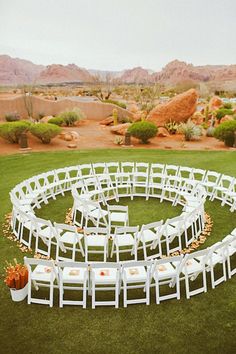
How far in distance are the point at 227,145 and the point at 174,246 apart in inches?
585

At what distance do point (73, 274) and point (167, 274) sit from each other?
1835mm

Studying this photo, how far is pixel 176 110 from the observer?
1054 inches

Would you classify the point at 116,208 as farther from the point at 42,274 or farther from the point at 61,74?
the point at 61,74

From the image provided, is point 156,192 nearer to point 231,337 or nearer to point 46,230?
point 46,230

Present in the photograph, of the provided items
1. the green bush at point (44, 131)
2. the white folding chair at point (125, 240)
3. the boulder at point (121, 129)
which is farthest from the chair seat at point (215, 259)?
the boulder at point (121, 129)

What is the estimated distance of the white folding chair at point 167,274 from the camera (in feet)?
19.9

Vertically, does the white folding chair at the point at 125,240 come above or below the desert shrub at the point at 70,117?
below

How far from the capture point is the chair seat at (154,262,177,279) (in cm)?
618

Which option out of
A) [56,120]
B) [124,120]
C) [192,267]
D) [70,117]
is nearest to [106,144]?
[56,120]

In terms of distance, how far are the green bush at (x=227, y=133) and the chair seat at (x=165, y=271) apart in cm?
1623

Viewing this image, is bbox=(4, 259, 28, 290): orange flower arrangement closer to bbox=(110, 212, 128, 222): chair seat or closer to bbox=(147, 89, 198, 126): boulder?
bbox=(110, 212, 128, 222): chair seat

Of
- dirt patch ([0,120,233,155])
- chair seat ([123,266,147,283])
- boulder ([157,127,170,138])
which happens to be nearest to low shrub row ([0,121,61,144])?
dirt patch ([0,120,233,155])

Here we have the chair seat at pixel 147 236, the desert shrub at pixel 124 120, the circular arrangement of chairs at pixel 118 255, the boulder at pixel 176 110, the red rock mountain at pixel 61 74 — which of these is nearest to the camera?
the circular arrangement of chairs at pixel 118 255

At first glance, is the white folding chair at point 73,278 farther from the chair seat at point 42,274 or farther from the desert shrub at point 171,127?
the desert shrub at point 171,127
